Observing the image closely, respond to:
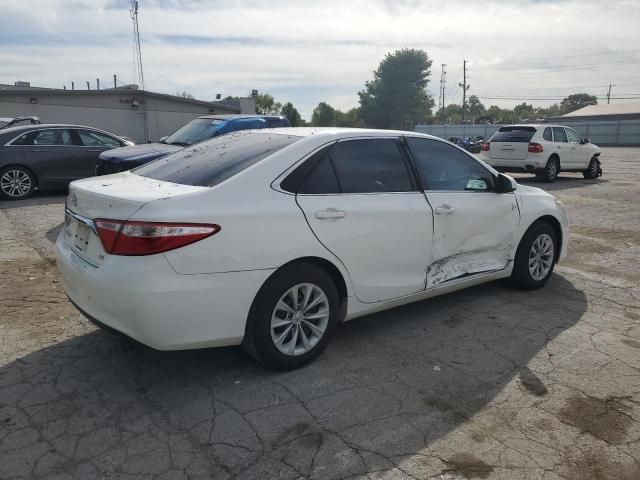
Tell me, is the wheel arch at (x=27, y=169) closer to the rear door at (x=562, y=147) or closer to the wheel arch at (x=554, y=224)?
the wheel arch at (x=554, y=224)

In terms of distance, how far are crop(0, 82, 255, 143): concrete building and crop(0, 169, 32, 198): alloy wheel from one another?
627 inches

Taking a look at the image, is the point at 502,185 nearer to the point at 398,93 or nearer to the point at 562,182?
the point at 562,182

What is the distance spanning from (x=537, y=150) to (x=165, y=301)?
13.7 metres

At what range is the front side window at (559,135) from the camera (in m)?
15.1

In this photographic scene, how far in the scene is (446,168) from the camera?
4531 millimetres

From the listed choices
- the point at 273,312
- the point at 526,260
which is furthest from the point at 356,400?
the point at 526,260

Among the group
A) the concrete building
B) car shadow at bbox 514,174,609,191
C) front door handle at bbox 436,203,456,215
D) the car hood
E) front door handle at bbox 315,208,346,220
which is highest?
the concrete building

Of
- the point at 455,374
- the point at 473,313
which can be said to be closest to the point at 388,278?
the point at 455,374

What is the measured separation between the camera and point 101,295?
3.06 metres

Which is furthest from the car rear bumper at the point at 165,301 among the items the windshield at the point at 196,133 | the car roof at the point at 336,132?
the windshield at the point at 196,133

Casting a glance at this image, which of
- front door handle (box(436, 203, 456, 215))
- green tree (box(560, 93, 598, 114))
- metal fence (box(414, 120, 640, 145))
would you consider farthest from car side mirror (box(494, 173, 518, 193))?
green tree (box(560, 93, 598, 114))

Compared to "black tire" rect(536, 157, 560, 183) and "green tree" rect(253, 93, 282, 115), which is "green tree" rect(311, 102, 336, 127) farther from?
"black tire" rect(536, 157, 560, 183)

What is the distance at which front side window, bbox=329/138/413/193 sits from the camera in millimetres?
3824

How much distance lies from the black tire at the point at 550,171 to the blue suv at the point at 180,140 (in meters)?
8.09
